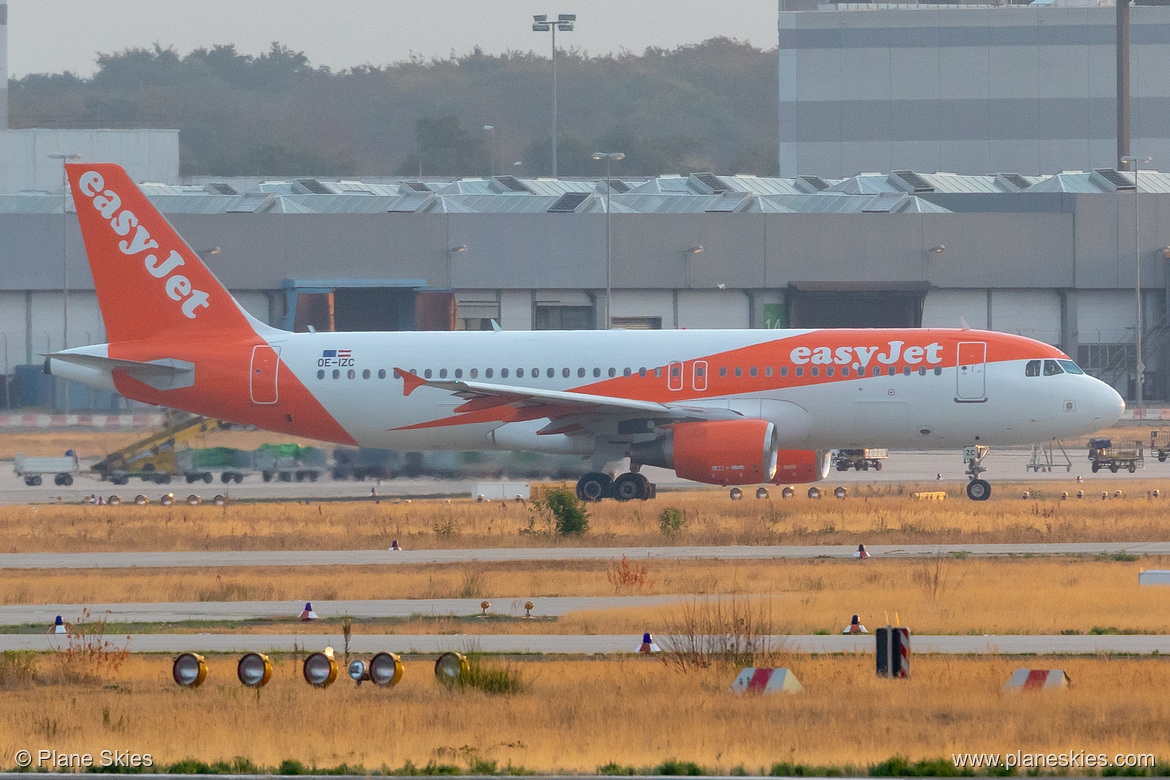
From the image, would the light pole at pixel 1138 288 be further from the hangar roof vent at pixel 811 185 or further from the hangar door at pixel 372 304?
the hangar door at pixel 372 304

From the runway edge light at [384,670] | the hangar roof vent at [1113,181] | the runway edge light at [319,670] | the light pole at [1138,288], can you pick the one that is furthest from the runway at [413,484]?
the hangar roof vent at [1113,181]

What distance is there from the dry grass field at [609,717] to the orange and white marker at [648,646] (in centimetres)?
91

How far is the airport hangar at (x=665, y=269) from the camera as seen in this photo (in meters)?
81.9

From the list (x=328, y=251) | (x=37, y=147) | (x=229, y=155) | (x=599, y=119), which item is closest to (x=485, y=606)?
(x=328, y=251)

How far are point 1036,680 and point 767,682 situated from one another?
2598 mm

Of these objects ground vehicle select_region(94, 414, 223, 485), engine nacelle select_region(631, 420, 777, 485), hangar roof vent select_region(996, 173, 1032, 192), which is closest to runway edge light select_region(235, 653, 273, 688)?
engine nacelle select_region(631, 420, 777, 485)

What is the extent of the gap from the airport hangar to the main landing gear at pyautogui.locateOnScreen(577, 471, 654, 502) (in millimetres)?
42410

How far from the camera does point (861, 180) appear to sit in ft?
307

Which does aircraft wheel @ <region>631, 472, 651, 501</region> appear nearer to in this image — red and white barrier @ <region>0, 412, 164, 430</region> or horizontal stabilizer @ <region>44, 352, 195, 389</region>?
horizontal stabilizer @ <region>44, 352, 195, 389</region>

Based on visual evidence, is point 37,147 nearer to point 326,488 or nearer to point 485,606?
point 326,488

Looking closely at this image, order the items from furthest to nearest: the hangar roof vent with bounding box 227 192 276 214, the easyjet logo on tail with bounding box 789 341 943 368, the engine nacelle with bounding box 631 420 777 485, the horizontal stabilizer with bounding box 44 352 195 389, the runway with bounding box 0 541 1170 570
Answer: the hangar roof vent with bounding box 227 192 276 214 → the horizontal stabilizer with bounding box 44 352 195 389 → the easyjet logo on tail with bounding box 789 341 943 368 → the engine nacelle with bounding box 631 420 777 485 → the runway with bounding box 0 541 1170 570

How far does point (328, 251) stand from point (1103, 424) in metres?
50.3

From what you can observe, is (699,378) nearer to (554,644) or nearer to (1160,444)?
(554,644)

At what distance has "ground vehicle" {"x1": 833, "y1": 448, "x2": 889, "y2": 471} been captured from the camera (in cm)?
5853
